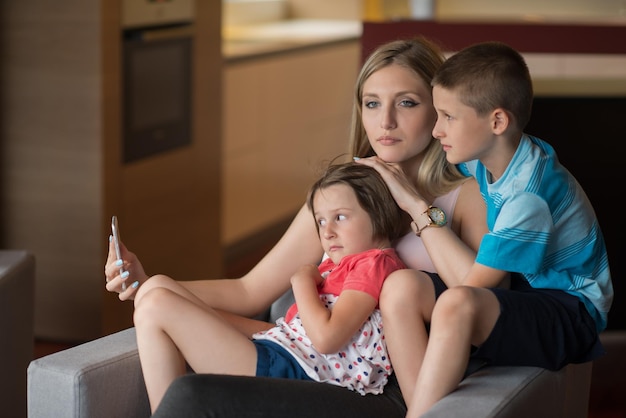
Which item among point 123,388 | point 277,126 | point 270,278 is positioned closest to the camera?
point 123,388

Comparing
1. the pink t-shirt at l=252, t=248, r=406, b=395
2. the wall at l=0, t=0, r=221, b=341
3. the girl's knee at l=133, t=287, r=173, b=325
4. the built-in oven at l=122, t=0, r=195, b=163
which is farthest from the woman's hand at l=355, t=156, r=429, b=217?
the built-in oven at l=122, t=0, r=195, b=163

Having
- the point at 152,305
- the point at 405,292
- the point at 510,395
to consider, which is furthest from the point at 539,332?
the point at 152,305

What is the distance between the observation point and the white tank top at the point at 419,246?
6.93ft

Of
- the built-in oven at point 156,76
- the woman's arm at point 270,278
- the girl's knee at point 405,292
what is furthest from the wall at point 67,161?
the girl's knee at point 405,292

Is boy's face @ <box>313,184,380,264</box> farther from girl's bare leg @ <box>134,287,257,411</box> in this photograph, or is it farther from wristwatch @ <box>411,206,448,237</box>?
girl's bare leg @ <box>134,287,257,411</box>

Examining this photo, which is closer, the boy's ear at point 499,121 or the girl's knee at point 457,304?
the girl's knee at point 457,304

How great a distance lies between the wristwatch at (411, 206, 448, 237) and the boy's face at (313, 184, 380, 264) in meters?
0.10

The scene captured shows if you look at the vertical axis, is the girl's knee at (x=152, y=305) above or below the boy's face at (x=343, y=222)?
below

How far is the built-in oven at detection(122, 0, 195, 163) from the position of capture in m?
3.82

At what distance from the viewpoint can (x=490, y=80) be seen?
1903 millimetres

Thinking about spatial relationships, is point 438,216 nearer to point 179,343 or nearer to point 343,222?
point 343,222

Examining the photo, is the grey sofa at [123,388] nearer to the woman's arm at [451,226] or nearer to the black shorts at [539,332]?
the black shorts at [539,332]

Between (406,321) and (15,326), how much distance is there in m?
1.25

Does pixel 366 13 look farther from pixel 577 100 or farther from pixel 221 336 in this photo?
pixel 221 336
